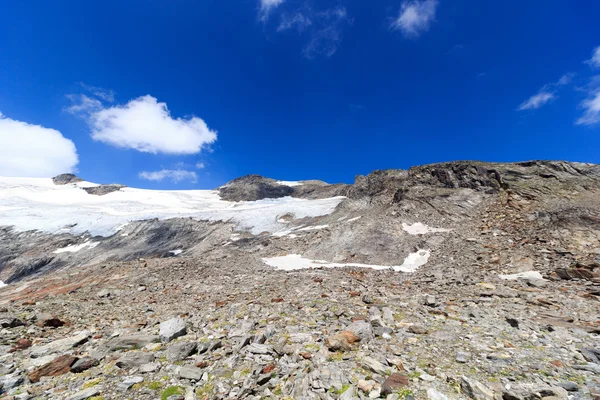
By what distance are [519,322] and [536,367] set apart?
3.48 metres

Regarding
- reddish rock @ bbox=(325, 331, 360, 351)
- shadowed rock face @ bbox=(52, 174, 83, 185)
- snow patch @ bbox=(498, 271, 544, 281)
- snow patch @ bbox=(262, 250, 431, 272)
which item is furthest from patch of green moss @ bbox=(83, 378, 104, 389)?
shadowed rock face @ bbox=(52, 174, 83, 185)

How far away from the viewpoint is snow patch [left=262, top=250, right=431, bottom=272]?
839 inches

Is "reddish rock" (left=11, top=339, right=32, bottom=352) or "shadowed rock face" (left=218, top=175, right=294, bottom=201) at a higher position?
"shadowed rock face" (left=218, top=175, right=294, bottom=201)

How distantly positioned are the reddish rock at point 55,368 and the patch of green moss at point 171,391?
3.17 m

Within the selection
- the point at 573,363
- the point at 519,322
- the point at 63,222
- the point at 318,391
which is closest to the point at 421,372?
the point at 318,391

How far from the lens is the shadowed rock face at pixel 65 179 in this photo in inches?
5281

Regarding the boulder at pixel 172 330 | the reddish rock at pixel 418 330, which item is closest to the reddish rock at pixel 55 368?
the boulder at pixel 172 330

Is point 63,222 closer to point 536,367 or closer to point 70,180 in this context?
point 536,367

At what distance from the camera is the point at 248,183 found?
142250 mm

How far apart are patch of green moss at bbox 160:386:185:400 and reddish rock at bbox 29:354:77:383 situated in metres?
3.17

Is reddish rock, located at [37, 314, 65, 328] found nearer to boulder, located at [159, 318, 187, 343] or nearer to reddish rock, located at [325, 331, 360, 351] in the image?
boulder, located at [159, 318, 187, 343]

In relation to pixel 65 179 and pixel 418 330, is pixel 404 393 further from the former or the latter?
pixel 65 179

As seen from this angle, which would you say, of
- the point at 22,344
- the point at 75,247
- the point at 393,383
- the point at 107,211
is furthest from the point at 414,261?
the point at 107,211

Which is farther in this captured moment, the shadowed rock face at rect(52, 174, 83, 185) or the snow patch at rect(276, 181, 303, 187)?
the snow patch at rect(276, 181, 303, 187)
